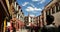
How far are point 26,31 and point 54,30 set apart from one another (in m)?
25.4

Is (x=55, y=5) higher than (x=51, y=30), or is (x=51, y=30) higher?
(x=55, y=5)

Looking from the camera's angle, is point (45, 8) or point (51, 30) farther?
point (45, 8)

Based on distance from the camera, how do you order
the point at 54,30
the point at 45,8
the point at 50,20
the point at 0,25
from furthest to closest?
the point at 45,8
the point at 0,25
the point at 50,20
the point at 54,30

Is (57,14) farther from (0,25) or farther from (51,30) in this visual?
(51,30)

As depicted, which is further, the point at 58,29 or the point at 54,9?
the point at 54,9

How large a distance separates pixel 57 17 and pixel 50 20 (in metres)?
29.4

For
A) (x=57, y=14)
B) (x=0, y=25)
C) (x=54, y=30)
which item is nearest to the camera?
(x=54, y=30)

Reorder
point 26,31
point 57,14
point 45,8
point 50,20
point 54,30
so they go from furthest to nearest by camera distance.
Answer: point 45,8 < point 57,14 < point 26,31 < point 50,20 < point 54,30

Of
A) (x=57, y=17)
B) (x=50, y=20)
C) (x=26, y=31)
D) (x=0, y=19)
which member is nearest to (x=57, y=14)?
(x=57, y=17)

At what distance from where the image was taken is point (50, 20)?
4.51 meters

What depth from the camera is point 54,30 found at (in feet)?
13.8

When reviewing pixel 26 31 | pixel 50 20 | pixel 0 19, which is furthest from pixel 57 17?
pixel 50 20

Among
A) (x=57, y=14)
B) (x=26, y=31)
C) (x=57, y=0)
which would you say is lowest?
(x=26, y=31)

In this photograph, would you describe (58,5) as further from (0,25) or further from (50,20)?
(50,20)
